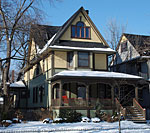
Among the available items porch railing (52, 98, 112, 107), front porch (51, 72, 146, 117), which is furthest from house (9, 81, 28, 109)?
porch railing (52, 98, 112, 107)

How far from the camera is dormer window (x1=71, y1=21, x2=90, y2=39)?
2566 cm

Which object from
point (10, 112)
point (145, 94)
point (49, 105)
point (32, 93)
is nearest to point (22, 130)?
point (10, 112)

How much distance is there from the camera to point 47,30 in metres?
29.5

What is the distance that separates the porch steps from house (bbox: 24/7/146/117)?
0.97 meters

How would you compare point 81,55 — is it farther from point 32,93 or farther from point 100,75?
point 32,93

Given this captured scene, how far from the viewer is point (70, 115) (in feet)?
67.3

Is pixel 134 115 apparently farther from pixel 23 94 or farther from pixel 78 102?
pixel 23 94

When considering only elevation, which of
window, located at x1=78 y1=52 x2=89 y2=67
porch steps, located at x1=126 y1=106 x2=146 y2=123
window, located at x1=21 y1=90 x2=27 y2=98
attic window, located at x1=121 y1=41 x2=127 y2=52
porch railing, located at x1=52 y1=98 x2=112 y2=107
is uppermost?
attic window, located at x1=121 y1=41 x2=127 y2=52

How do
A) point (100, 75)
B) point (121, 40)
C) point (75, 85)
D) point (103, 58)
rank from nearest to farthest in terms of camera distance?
point (100, 75) → point (75, 85) → point (103, 58) → point (121, 40)

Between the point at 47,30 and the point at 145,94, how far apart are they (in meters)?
14.0

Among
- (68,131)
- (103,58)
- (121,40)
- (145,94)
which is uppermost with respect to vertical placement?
(121,40)

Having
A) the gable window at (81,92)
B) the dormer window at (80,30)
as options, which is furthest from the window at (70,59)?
the gable window at (81,92)

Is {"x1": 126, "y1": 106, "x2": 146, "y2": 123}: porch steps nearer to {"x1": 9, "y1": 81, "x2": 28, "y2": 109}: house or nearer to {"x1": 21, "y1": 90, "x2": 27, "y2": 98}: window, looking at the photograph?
{"x1": 9, "y1": 81, "x2": 28, "y2": 109}: house

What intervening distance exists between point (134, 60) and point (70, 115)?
43.7 feet
